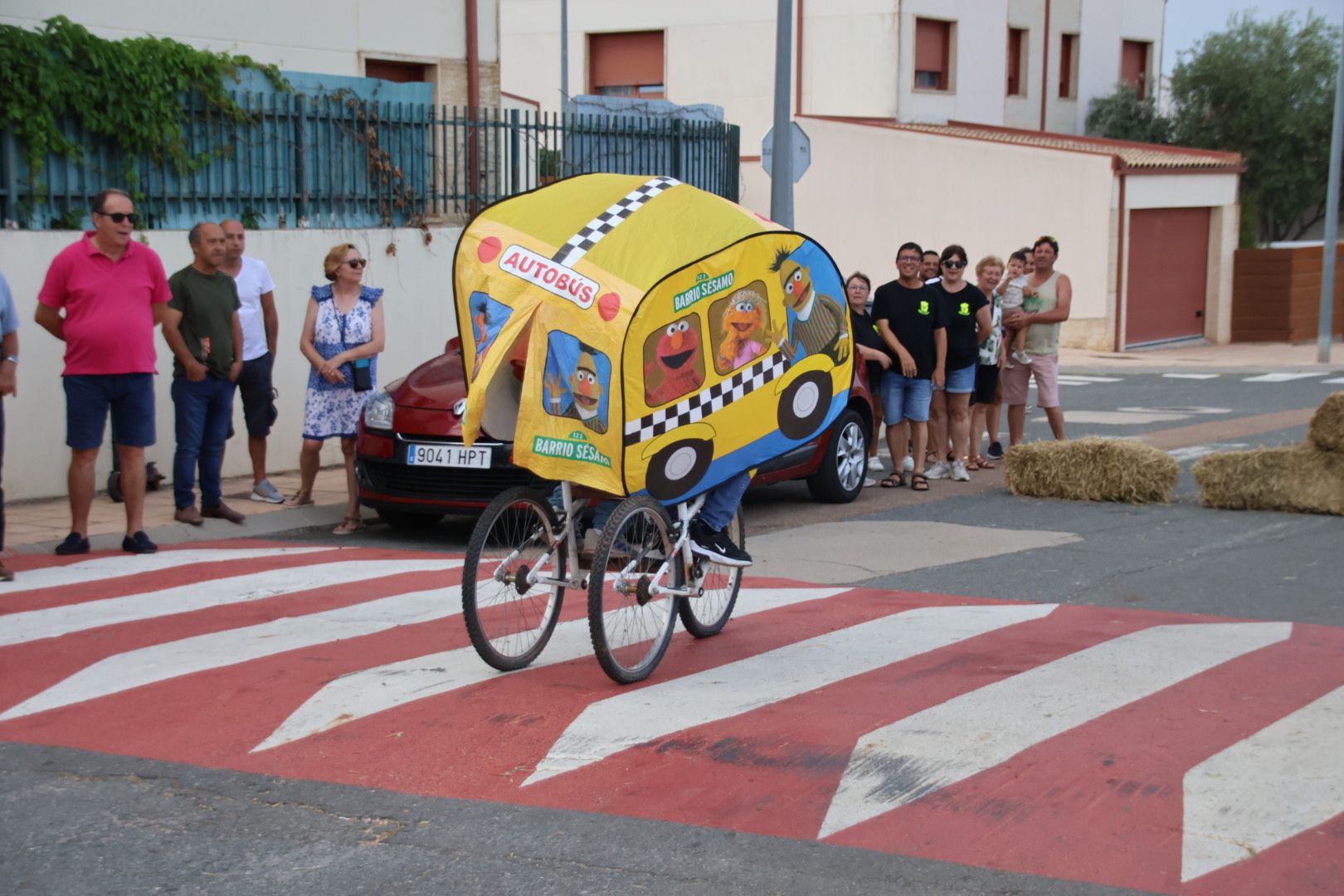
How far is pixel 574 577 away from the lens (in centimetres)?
685

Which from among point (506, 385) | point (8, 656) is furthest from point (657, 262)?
point (8, 656)

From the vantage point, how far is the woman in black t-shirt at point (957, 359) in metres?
13.1

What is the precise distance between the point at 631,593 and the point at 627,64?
3598 centimetres

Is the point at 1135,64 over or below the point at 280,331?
over

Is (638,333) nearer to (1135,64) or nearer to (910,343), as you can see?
(910,343)

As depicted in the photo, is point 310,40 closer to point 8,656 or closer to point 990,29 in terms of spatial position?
point 8,656

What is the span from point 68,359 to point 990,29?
32726mm

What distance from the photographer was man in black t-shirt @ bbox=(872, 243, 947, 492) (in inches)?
504

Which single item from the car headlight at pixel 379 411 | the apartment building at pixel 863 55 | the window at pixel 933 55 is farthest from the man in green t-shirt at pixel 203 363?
the window at pixel 933 55

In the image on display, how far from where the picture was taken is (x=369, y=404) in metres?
11.0

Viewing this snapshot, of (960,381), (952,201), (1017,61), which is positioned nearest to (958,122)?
(1017,61)

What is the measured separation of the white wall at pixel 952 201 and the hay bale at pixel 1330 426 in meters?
20.5

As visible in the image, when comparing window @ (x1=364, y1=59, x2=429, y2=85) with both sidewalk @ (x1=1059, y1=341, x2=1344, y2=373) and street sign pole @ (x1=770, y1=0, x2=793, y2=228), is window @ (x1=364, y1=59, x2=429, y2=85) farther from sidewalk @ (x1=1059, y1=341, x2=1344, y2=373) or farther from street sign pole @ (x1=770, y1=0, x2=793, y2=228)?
sidewalk @ (x1=1059, y1=341, x2=1344, y2=373)

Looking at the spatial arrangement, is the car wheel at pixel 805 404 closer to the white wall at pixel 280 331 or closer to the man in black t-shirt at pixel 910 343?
the man in black t-shirt at pixel 910 343
